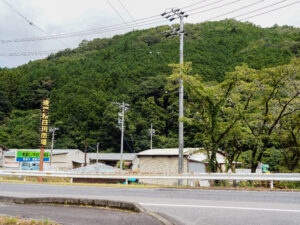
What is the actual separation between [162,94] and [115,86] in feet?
59.6

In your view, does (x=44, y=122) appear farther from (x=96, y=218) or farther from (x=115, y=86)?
(x=115, y=86)

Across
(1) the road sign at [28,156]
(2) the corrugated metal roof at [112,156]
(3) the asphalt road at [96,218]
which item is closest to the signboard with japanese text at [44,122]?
(1) the road sign at [28,156]

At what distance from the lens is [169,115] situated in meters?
70.0

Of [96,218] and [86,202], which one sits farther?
[86,202]

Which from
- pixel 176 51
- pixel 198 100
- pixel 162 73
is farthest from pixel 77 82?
pixel 198 100

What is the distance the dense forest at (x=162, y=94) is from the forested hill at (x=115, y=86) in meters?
0.26

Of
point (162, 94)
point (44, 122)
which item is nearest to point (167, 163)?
point (44, 122)

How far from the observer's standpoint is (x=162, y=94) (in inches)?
2928

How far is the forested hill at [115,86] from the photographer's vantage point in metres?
68.9

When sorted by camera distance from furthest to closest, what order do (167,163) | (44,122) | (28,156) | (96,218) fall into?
(28,156)
(167,163)
(44,122)
(96,218)

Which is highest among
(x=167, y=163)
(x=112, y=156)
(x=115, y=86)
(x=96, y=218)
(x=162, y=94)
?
(x=115, y=86)

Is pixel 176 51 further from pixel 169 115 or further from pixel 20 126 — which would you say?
pixel 20 126

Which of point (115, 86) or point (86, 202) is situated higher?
point (115, 86)

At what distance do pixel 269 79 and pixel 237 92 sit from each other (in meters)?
2.28
